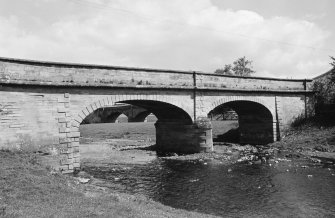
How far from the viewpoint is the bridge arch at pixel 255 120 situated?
29.6 m

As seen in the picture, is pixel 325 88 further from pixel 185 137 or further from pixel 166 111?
pixel 166 111

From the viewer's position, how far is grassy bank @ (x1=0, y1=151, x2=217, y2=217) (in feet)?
27.8

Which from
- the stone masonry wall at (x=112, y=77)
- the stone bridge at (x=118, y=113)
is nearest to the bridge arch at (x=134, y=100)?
the stone masonry wall at (x=112, y=77)

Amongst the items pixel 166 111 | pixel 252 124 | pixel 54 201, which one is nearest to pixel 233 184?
pixel 54 201

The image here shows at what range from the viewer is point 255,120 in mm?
32469

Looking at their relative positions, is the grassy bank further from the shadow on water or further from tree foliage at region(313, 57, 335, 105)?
tree foliage at region(313, 57, 335, 105)

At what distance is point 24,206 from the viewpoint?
344 inches

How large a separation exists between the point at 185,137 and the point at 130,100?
22.2 ft

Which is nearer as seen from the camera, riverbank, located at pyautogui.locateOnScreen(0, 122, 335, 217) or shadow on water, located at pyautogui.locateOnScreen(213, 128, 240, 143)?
riverbank, located at pyautogui.locateOnScreen(0, 122, 335, 217)

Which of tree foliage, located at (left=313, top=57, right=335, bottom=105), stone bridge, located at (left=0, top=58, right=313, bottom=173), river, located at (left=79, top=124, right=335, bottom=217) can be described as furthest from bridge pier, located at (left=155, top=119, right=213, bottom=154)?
tree foliage, located at (left=313, top=57, right=335, bottom=105)

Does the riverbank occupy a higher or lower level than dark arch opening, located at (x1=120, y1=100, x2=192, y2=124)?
lower

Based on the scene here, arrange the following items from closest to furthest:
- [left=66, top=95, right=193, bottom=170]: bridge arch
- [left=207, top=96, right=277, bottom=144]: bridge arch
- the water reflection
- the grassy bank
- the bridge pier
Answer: the grassy bank < the water reflection < [left=66, top=95, right=193, bottom=170]: bridge arch < the bridge pier < [left=207, top=96, right=277, bottom=144]: bridge arch

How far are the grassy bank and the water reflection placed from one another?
2156 mm

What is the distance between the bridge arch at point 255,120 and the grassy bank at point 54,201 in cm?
1892
